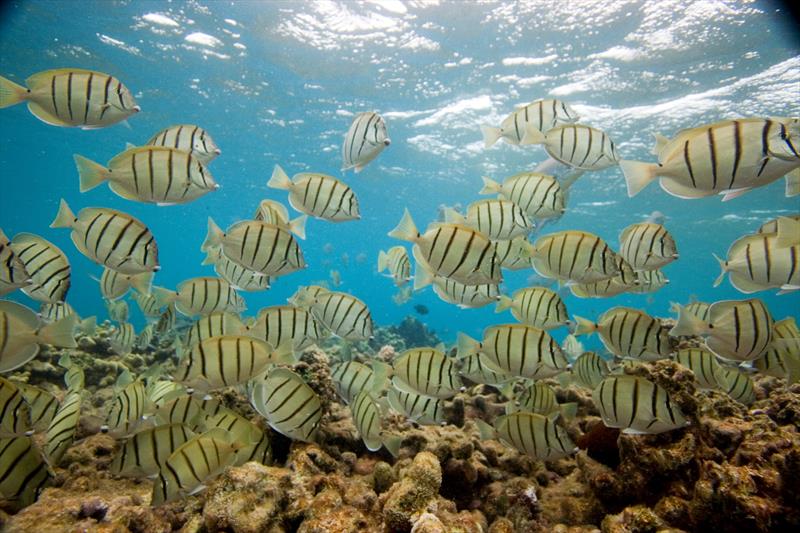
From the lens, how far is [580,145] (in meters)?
4.16

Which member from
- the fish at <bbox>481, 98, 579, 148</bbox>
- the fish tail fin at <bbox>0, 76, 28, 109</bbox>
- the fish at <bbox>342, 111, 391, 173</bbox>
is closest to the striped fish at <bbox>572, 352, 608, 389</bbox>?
the fish at <bbox>481, 98, 579, 148</bbox>

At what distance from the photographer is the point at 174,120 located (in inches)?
1080

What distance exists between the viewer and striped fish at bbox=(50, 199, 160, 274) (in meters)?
3.35

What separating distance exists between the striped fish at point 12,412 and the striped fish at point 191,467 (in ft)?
3.53

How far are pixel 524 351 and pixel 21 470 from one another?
154 inches

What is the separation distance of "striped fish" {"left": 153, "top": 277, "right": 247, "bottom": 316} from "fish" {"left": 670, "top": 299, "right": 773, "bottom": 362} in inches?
177

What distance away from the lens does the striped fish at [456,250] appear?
131 inches

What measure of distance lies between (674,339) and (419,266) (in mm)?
4832

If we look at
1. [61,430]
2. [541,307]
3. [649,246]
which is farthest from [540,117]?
[61,430]

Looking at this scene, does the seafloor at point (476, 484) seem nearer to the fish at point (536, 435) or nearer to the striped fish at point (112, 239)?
the fish at point (536, 435)

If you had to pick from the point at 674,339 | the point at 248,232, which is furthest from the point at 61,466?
the point at 674,339

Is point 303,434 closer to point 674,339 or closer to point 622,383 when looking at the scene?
point 622,383

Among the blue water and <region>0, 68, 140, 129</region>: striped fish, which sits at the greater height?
the blue water

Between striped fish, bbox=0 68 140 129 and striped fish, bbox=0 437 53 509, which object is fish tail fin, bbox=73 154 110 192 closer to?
striped fish, bbox=0 68 140 129
